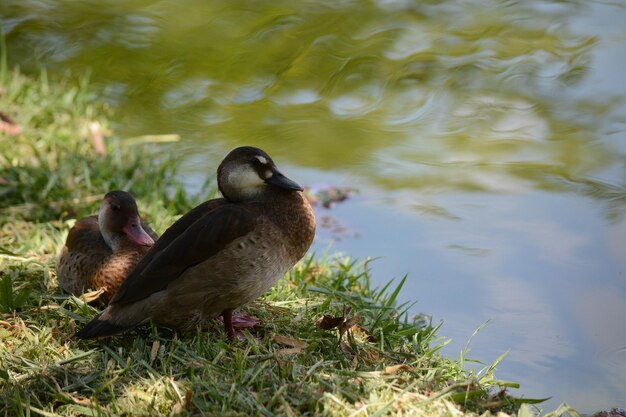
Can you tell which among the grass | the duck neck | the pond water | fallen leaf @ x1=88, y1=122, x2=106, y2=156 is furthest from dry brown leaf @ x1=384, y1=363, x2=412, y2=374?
fallen leaf @ x1=88, y1=122, x2=106, y2=156

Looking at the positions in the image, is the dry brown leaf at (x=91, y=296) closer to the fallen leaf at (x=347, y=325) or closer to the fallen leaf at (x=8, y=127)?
the fallen leaf at (x=347, y=325)

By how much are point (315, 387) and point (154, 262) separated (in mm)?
875

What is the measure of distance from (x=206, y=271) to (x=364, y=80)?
4.51 m

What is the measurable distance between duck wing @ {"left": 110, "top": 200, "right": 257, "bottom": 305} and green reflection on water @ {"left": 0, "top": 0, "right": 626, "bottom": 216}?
8.95 feet

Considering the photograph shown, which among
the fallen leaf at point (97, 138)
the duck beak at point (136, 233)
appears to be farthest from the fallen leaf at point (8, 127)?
the duck beak at point (136, 233)

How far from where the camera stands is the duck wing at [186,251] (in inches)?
148

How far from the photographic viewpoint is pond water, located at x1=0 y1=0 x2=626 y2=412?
4.93 metres

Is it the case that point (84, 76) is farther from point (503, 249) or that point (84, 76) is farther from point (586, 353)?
point (586, 353)

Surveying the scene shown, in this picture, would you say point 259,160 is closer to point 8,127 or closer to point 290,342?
point 290,342

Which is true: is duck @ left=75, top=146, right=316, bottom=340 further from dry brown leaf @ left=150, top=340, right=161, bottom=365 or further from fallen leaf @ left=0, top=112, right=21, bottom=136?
fallen leaf @ left=0, top=112, right=21, bottom=136

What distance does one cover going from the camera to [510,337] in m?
4.64

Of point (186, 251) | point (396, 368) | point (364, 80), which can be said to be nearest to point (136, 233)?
point (186, 251)

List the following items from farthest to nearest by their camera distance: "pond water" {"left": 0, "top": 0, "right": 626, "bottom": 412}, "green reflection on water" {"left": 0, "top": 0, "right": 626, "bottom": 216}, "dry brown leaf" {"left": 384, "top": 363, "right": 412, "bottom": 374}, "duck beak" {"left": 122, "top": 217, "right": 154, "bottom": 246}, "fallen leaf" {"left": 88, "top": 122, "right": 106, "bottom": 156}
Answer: "green reflection on water" {"left": 0, "top": 0, "right": 626, "bottom": 216} < "fallen leaf" {"left": 88, "top": 122, "right": 106, "bottom": 156} < "pond water" {"left": 0, "top": 0, "right": 626, "bottom": 412} < "duck beak" {"left": 122, "top": 217, "right": 154, "bottom": 246} < "dry brown leaf" {"left": 384, "top": 363, "right": 412, "bottom": 374}

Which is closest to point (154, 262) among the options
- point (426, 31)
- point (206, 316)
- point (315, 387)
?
point (206, 316)
